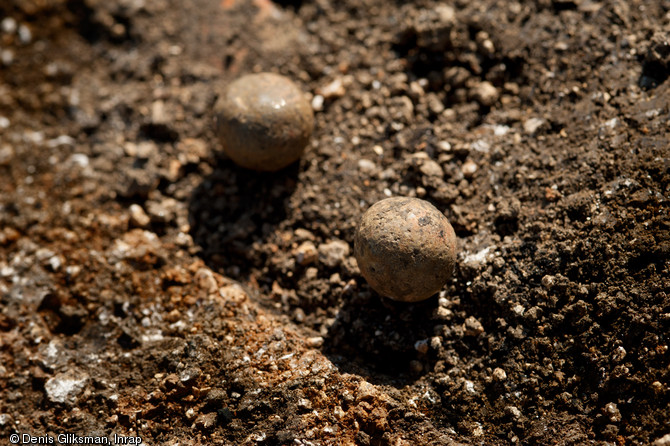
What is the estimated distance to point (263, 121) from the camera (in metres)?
3.23

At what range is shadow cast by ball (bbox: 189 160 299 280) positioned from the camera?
11.5ft

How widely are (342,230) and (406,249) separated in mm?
733

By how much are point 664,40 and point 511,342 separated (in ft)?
6.73

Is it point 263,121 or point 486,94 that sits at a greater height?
point 486,94

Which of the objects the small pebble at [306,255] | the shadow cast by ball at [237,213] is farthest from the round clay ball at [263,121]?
the small pebble at [306,255]

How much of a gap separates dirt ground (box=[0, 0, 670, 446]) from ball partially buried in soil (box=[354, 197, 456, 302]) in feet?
1.01

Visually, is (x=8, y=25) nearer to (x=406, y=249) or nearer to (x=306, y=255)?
(x=306, y=255)

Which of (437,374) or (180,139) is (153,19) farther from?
(437,374)

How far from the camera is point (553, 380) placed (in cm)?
279

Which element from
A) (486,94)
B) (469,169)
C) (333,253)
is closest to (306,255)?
(333,253)

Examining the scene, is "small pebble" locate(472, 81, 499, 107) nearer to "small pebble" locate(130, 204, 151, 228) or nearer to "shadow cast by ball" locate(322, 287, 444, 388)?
"shadow cast by ball" locate(322, 287, 444, 388)

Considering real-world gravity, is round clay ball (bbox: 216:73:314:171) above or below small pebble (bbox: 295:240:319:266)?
above

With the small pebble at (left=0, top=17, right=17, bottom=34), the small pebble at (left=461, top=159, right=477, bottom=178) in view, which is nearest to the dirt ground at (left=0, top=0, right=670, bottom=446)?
the small pebble at (left=461, top=159, right=477, bottom=178)

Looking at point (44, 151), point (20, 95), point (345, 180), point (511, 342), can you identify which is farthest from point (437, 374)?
point (20, 95)
